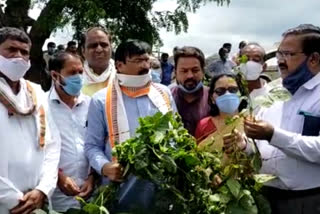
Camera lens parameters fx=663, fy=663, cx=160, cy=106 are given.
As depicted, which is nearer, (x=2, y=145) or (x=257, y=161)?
(x=257, y=161)

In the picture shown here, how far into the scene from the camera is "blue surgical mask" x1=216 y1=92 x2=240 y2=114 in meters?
3.93

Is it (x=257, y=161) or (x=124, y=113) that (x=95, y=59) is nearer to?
(x=124, y=113)

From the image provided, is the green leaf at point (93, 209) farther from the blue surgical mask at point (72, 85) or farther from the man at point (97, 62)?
the man at point (97, 62)

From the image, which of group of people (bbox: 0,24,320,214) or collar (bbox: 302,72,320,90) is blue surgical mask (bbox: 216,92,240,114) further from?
collar (bbox: 302,72,320,90)

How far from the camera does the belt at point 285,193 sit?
3188 millimetres

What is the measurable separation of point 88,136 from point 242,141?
1012 mm

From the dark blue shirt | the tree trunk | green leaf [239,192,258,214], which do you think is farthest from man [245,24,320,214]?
the tree trunk

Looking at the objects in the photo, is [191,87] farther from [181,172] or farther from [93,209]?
[93,209]

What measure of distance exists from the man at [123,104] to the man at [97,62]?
2.69 feet

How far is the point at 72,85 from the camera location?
4230 millimetres

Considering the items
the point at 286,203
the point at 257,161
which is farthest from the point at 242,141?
the point at 286,203

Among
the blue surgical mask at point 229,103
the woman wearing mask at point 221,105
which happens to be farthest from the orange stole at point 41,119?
the blue surgical mask at point 229,103

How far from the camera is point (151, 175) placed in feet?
9.95

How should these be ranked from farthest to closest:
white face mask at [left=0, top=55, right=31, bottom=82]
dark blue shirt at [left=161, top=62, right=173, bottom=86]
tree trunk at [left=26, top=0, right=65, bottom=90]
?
tree trunk at [left=26, top=0, right=65, bottom=90], dark blue shirt at [left=161, top=62, right=173, bottom=86], white face mask at [left=0, top=55, right=31, bottom=82]
